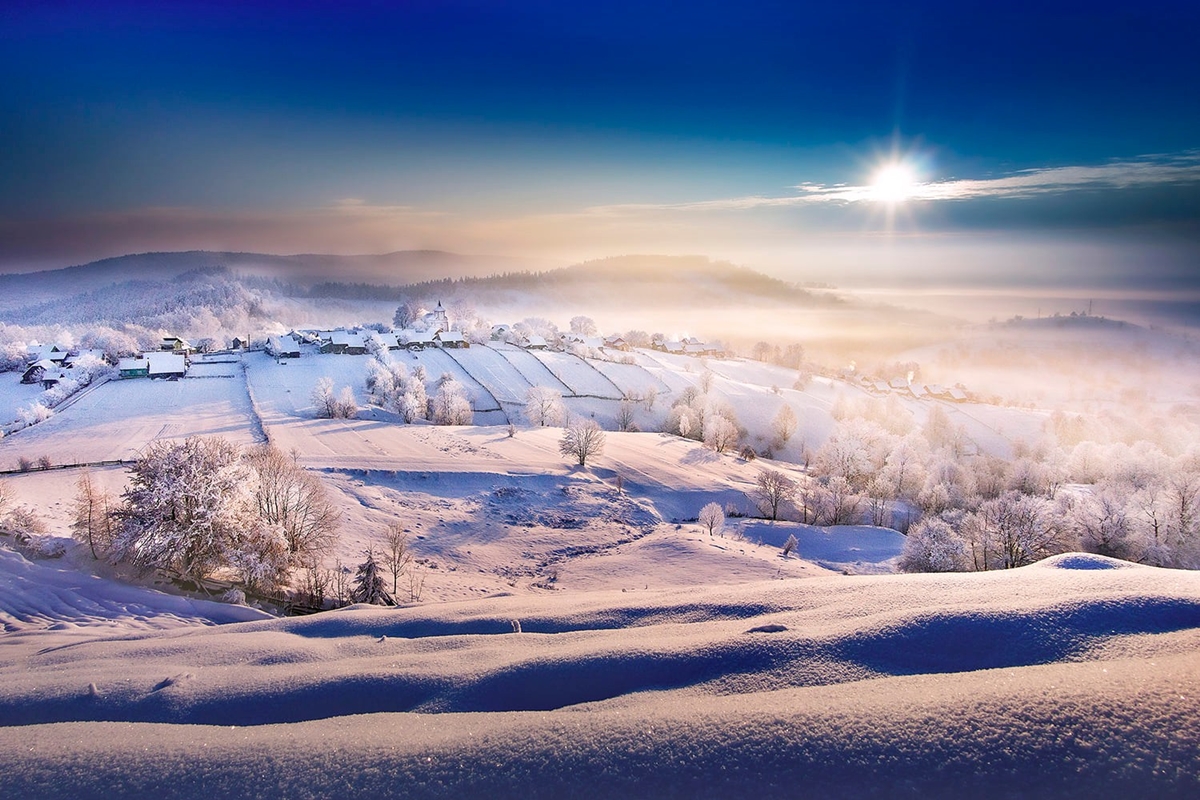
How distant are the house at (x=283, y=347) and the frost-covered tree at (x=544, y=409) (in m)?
39.9

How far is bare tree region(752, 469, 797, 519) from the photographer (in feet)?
134

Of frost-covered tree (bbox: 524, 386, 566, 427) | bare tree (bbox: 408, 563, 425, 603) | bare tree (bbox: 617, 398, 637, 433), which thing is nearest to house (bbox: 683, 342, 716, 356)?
bare tree (bbox: 617, 398, 637, 433)

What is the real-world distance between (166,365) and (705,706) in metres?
86.1

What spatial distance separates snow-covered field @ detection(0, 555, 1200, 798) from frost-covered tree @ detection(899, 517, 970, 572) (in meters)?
19.8

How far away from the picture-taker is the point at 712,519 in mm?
35750

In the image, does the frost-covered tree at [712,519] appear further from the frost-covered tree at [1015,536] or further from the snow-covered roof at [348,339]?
the snow-covered roof at [348,339]

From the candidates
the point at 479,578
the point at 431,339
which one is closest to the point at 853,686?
the point at 479,578

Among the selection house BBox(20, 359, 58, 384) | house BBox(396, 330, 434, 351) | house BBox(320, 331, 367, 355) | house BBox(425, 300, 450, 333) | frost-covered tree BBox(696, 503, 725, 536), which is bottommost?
frost-covered tree BBox(696, 503, 725, 536)

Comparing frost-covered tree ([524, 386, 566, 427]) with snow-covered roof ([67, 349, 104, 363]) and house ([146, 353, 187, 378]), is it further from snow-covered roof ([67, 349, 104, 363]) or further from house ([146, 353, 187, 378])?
snow-covered roof ([67, 349, 104, 363])

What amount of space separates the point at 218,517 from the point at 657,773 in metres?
22.6

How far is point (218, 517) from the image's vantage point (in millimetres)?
21266

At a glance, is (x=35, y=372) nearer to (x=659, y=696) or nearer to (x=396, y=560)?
(x=396, y=560)

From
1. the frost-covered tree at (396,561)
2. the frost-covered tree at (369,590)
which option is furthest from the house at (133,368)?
the frost-covered tree at (369,590)

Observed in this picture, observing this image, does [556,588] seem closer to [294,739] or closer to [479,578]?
[479,578]
